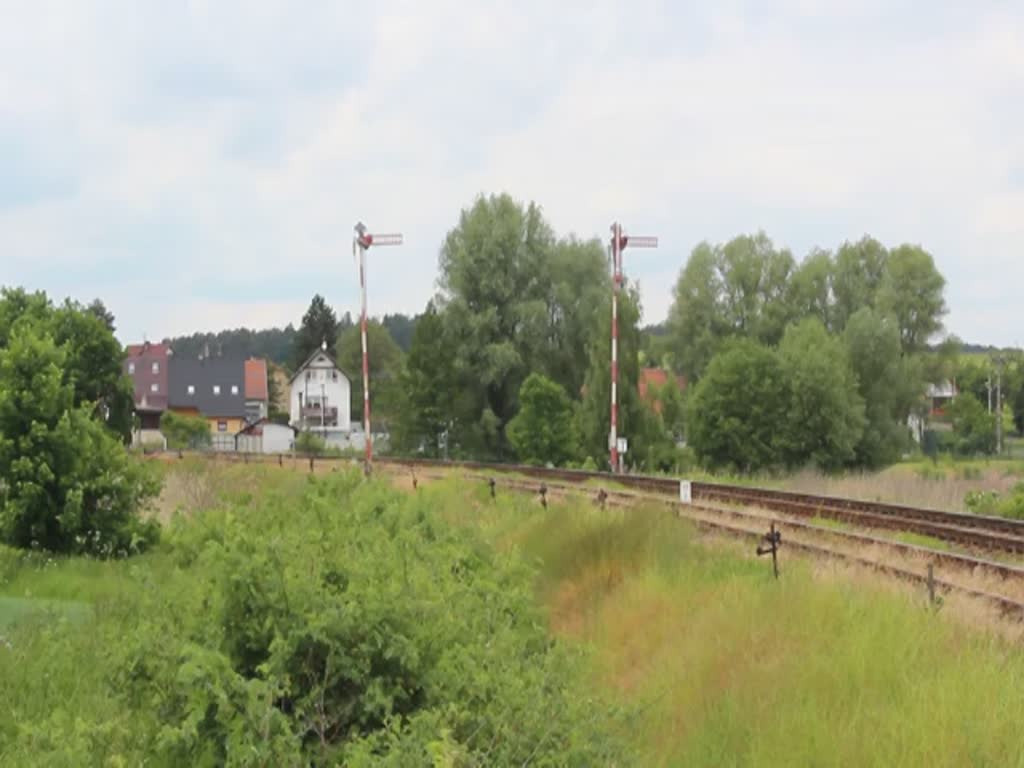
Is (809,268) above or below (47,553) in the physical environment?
above

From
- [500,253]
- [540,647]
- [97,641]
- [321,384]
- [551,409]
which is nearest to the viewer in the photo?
[540,647]

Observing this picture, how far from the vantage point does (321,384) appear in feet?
354

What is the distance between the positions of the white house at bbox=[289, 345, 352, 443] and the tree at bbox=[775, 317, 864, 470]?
194ft

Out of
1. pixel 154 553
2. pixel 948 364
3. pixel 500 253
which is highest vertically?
pixel 500 253

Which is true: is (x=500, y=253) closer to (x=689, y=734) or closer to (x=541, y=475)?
(x=541, y=475)

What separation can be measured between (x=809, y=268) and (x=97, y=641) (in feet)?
215

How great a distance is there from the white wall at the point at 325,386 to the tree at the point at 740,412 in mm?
59339

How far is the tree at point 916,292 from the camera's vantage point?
68.4 m

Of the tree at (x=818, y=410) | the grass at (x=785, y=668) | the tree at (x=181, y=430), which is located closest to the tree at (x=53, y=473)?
the grass at (x=785, y=668)

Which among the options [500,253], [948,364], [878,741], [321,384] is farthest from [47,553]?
[321,384]

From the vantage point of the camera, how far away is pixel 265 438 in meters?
89.7

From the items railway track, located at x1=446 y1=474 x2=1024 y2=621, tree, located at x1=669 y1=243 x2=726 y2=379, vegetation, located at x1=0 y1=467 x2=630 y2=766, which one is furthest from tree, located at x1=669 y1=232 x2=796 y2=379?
vegetation, located at x1=0 y1=467 x2=630 y2=766

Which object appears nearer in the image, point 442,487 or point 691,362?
point 442,487

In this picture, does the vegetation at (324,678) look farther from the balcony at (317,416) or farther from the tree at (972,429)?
the balcony at (317,416)
